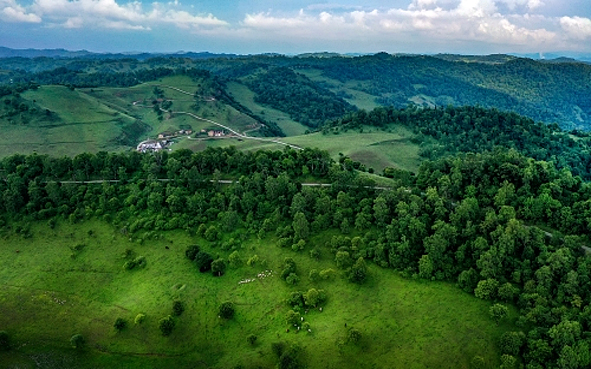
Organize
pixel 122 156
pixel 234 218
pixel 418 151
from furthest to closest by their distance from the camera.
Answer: pixel 418 151 → pixel 122 156 → pixel 234 218

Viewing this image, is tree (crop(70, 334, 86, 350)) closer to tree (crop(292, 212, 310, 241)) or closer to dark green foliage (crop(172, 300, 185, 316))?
dark green foliage (crop(172, 300, 185, 316))

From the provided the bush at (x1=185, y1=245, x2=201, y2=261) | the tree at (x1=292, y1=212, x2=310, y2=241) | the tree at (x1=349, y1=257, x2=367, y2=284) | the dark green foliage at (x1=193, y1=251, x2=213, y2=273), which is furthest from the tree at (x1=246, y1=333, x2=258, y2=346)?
the bush at (x1=185, y1=245, x2=201, y2=261)

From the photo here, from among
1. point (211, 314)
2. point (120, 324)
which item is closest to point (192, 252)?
point (211, 314)

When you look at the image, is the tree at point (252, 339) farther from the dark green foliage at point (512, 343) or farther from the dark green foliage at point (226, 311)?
the dark green foliage at point (512, 343)

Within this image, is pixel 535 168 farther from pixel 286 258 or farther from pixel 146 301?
pixel 146 301


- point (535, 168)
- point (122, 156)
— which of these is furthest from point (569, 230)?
point (122, 156)

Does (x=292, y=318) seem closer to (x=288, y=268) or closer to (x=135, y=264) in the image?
(x=288, y=268)
